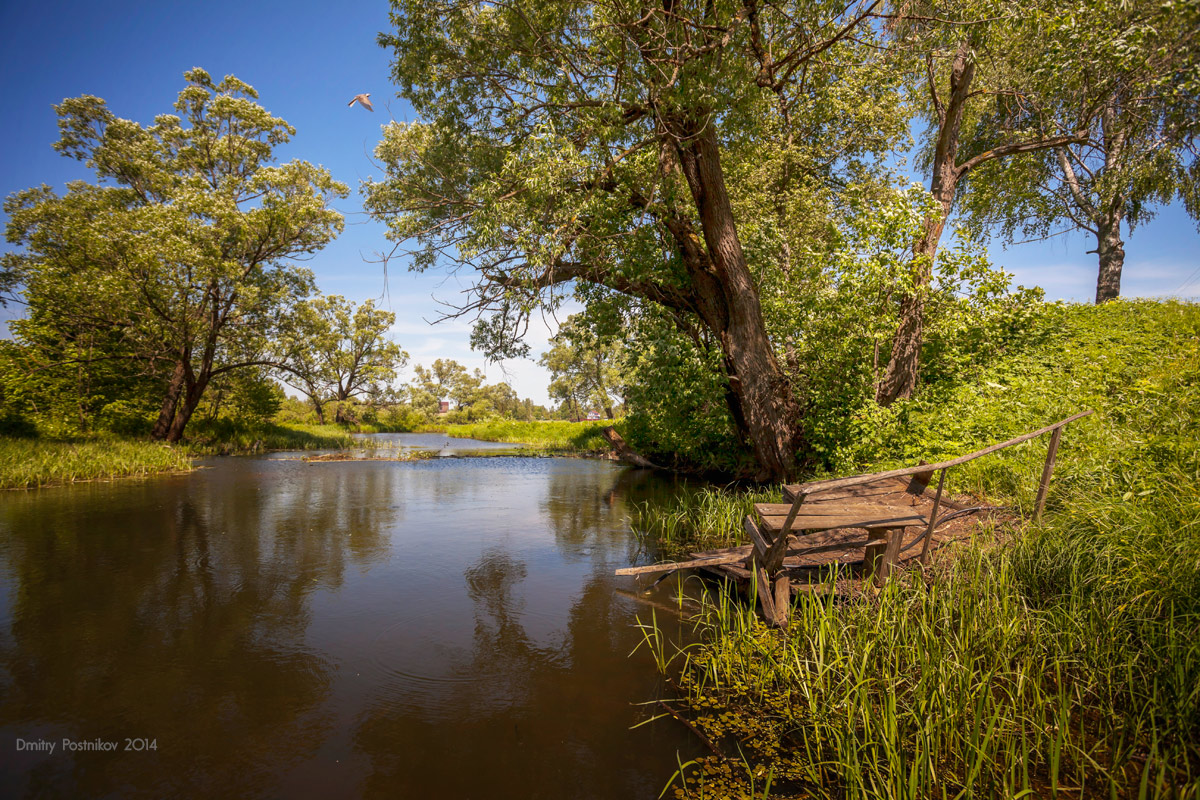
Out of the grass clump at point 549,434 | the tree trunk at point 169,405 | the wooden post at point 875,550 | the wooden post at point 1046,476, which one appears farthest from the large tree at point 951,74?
the tree trunk at point 169,405

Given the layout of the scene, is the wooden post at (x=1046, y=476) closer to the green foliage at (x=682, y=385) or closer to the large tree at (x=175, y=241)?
the green foliage at (x=682, y=385)

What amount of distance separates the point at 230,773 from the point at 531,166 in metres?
7.37

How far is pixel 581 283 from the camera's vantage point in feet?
37.5

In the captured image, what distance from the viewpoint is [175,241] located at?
1752cm

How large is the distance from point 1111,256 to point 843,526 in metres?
19.5

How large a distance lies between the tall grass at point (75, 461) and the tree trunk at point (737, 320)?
1697cm

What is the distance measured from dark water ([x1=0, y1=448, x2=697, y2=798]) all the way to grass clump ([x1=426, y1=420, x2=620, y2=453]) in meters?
19.5

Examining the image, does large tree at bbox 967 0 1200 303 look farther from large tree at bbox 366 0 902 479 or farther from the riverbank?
the riverbank

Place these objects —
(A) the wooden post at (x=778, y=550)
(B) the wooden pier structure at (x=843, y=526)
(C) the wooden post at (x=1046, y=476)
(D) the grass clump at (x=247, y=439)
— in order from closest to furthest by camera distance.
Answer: (A) the wooden post at (x=778, y=550) < (B) the wooden pier structure at (x=843, y=526) < (C) the wooden post at (x=1046, y=476) < (D) the grass clump at (x=247, y=439)

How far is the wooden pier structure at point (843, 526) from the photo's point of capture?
4.57 metres

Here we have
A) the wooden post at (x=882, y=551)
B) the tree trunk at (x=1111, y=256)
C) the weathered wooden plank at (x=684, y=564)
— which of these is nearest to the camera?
the wooden post at (x=882, y=551)

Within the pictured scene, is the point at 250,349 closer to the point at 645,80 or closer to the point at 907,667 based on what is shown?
the point at 645,80

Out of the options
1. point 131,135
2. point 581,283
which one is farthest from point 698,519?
point 131,135

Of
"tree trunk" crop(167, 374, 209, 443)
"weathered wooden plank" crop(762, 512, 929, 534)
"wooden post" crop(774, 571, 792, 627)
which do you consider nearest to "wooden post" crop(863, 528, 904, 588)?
"weathered wooden plank" crop(762, 512, 929, 534)
